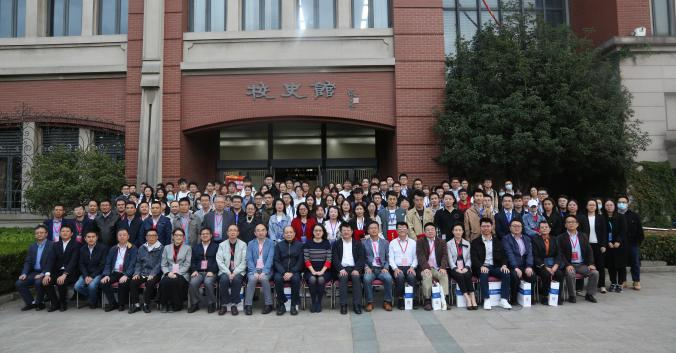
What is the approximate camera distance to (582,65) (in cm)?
1123

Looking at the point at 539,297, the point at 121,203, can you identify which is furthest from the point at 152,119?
the point at 539,297

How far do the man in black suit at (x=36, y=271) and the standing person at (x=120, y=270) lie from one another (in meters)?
1.05

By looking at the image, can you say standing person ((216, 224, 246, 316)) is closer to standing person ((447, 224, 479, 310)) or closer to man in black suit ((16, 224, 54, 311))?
man in black suit ((16, 224, 54, 311))

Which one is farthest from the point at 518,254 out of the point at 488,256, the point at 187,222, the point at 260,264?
the point at 187,222

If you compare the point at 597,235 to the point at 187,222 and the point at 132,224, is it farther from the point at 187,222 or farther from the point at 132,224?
the point at 132,224

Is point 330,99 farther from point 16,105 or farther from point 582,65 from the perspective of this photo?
point 16,105

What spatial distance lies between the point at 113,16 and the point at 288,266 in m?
10.9

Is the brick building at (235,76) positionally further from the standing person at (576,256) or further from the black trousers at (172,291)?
the black trousers at (172,291)

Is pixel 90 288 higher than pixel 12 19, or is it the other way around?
pixel 12 19

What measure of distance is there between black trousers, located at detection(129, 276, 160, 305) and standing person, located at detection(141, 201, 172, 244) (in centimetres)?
81

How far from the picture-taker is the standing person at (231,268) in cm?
720

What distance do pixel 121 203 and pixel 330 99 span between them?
20.9ft

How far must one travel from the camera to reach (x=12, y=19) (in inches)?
557

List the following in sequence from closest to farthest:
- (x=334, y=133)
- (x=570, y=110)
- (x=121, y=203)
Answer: (x=121, y=203) → (x=570, y=110) → (x=334, y=133)
